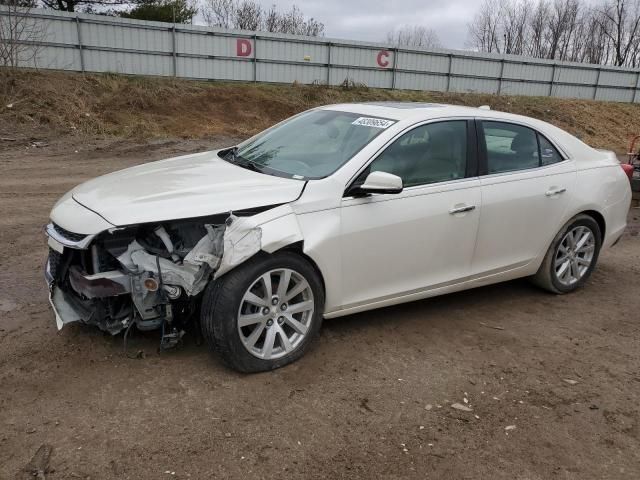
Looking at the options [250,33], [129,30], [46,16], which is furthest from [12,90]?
[250,33]

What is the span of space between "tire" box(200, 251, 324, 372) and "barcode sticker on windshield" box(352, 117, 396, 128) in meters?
1.25

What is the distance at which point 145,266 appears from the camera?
11.2 ft

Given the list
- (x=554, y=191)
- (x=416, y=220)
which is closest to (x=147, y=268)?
(x=416, y=220)

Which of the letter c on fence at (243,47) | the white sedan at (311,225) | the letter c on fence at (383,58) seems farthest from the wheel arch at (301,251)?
the letter c on fence at (383,58)

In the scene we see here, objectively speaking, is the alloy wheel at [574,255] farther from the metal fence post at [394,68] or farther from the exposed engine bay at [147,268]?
→ the metal fence post at [394,68]

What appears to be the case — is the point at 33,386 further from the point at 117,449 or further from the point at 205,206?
the point at 205,206

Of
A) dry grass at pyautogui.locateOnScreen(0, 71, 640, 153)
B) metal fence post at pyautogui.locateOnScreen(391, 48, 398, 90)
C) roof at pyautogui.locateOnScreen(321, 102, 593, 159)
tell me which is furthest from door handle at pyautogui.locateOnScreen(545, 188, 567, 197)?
metal fence post at pyautogui.locateOnScreen(391, 48, 398, 90)

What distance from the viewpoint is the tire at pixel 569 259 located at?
5.15 metres

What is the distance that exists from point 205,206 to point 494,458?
2138 millimetres

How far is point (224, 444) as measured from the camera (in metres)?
2.98

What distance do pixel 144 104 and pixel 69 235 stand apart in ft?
51.3

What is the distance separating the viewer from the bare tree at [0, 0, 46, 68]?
55.3 ft

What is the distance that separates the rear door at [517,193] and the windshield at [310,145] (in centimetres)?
98

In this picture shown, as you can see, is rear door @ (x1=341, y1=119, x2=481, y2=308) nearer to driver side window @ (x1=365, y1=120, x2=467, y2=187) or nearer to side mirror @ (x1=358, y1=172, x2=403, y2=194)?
driver side window @ (x1=365, y1=120, x2=467, y2=187)
